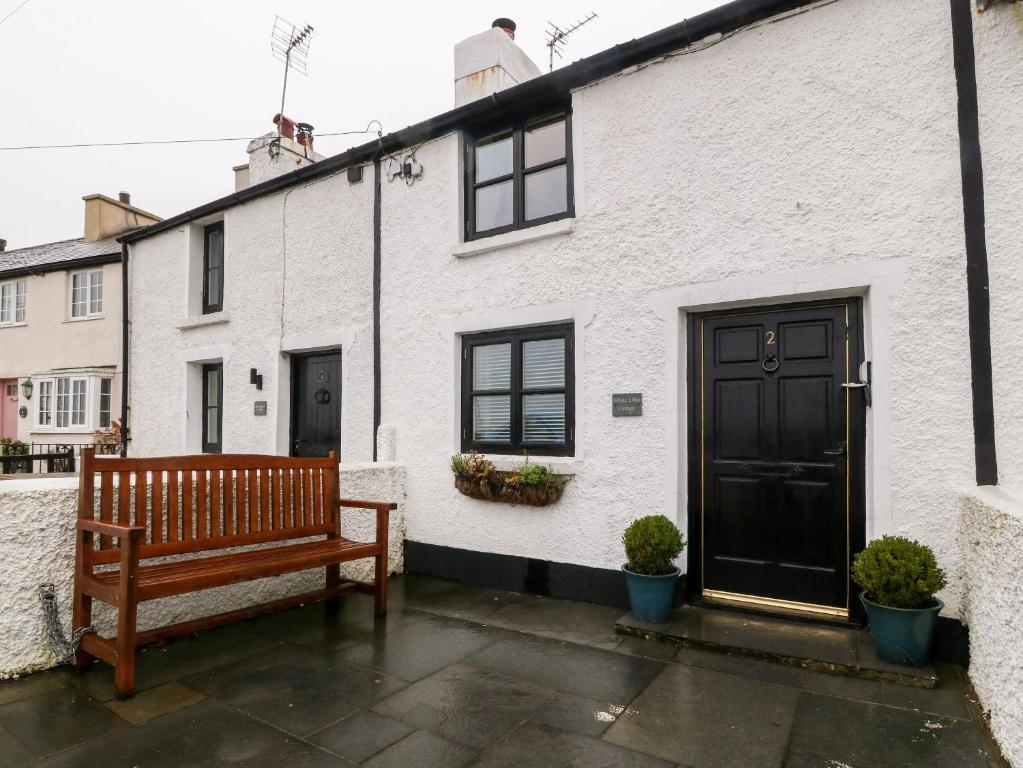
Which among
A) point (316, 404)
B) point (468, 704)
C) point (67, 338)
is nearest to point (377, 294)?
point (316, 404)

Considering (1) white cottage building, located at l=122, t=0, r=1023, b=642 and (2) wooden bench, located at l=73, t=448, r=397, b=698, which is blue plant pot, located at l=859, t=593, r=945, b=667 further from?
(2) wooden bench, located at l=73, t=448, r=397, b=698

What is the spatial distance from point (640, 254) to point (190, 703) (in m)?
4.06

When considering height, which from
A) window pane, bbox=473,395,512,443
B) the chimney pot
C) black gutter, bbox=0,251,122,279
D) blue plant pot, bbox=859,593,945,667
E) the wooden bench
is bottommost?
blue plant pot, bbox=859,593,945,667

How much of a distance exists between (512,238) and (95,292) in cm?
1209

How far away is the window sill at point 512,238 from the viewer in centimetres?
486

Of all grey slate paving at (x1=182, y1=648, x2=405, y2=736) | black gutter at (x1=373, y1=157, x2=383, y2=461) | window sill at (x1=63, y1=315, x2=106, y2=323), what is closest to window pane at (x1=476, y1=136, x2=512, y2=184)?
black gutter at (x1=373, y1=157, x2=383, y2=461)

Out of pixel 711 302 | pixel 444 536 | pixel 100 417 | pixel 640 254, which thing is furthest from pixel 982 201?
pixel 100 417

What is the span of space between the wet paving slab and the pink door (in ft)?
48.7

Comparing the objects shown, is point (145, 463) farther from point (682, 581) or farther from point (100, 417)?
point (100, 417)

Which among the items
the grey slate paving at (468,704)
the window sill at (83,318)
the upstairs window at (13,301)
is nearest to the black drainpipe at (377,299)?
the grey slate paving at (468,704)

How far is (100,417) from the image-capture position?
1255 cm

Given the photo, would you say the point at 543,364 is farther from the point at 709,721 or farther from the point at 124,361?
the point at 124,361

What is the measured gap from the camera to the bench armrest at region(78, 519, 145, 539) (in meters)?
2.89

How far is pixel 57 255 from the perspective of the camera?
1498 cm
